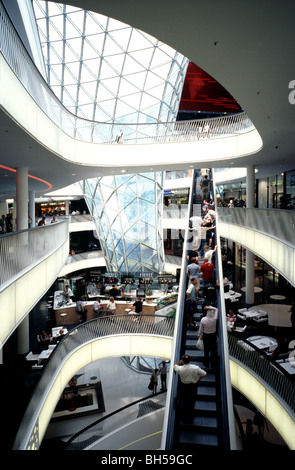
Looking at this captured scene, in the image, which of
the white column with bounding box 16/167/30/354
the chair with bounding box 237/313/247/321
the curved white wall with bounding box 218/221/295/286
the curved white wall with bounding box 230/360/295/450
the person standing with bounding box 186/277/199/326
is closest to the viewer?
the person standing with bounding box 186/277/199/326

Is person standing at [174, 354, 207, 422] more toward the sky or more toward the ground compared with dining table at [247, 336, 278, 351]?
more toward the sky

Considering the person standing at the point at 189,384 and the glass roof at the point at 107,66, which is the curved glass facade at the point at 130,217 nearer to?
the glass roof at the point at 107,66

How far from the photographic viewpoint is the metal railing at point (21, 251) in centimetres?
984

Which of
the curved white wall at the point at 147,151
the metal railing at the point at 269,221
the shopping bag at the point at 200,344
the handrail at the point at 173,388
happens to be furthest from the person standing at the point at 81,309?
the shopping bag at the point at 200,344

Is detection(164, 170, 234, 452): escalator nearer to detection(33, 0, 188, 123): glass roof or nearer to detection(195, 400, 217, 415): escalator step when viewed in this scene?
detection(195, 400, 217, 415): escalator step

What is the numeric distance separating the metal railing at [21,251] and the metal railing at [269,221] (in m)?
10.6

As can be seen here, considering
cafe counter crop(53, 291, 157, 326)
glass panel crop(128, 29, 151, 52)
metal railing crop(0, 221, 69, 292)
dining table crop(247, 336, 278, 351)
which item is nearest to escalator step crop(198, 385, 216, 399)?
metal railing crop(0, 221, 69, 292)

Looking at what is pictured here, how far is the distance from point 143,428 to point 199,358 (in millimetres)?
14808

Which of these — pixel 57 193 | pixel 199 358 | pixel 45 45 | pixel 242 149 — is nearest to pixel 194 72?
pixel 45 45

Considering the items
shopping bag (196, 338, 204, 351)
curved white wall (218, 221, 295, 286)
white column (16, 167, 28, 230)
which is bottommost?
shopping bag (196, 338, 204, 351)

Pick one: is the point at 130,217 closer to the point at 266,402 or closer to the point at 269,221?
the point at 269,221

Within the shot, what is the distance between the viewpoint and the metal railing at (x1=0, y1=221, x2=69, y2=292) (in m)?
9.84

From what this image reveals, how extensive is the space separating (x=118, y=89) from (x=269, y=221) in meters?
28.8

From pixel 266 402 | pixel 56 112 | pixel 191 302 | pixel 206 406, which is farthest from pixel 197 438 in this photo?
pixel 56 112
